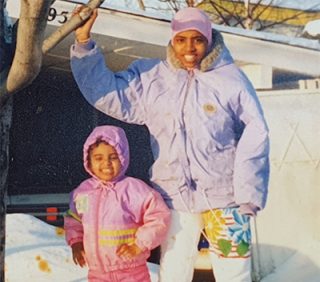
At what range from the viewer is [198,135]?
2.93 m

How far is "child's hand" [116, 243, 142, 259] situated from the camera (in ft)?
9.87

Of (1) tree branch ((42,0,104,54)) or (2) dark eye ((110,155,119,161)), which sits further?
(2) dark eye ((110,155,119,161))

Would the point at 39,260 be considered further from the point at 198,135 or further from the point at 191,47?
the point at 191,47

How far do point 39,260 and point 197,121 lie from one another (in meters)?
2.27

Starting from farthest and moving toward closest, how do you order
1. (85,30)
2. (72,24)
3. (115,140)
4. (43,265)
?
(43,265), (115,140), (85,30), (72,24)

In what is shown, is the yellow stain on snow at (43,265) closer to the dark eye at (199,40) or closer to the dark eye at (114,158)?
the dark eye at (114,158)

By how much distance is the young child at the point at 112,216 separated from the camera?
3001 millimetres

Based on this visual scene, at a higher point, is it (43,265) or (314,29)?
(314,29)

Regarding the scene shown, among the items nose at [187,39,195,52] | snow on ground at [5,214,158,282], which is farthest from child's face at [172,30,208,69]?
snow on ground at [5,214,158,282]

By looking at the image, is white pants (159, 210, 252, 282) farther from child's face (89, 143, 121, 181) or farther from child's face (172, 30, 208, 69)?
child's face (172, 30, 208, 69)

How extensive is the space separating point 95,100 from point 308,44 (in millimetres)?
4001

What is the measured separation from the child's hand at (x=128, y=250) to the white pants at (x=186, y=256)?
4.9 inches

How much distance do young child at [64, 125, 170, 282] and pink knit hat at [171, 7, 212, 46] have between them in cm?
54

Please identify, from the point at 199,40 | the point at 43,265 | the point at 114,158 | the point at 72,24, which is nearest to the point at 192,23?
the point at 199,40
